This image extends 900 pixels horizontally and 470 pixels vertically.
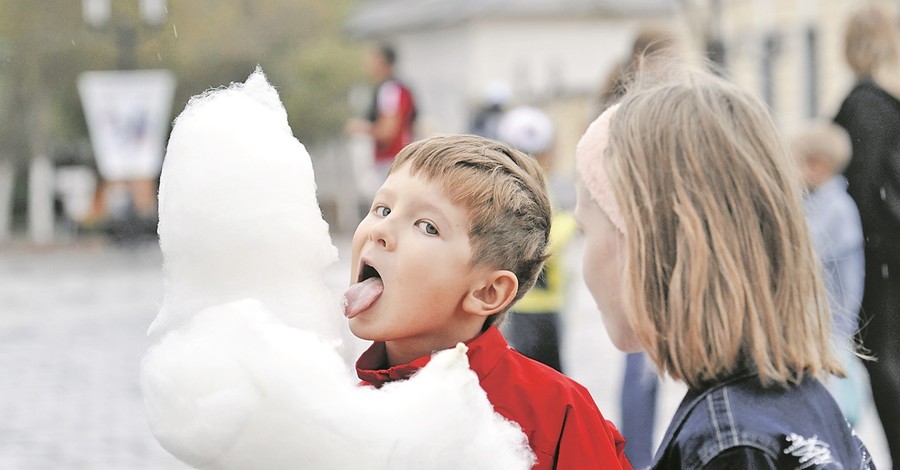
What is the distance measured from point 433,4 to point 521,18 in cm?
408

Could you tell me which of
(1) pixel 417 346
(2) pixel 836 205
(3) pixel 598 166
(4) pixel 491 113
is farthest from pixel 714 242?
(4) pixel 491 113

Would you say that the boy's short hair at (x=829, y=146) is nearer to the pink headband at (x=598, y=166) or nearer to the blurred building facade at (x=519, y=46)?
the pink headband at (x=598, y=166)

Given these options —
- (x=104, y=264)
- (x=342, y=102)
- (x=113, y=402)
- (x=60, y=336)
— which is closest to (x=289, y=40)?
(x=342, y=102)

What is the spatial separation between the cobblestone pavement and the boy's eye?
15 cm

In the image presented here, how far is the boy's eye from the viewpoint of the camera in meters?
2.05

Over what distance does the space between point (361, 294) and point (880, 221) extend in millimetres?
3985

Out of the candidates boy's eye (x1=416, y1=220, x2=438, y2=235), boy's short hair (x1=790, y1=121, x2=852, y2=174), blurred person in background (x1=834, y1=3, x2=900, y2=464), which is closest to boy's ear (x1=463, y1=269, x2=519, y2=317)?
boy's eye (x1=416, y1=220, x2=438, y2=235)

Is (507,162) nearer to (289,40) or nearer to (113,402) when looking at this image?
(113,402)

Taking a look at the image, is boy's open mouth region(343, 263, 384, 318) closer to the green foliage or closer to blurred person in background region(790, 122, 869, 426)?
blurred person in background region(790, 122, 869, 426)

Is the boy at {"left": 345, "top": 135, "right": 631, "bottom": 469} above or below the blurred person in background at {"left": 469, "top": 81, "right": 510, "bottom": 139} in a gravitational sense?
above

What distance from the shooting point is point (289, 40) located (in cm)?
3731

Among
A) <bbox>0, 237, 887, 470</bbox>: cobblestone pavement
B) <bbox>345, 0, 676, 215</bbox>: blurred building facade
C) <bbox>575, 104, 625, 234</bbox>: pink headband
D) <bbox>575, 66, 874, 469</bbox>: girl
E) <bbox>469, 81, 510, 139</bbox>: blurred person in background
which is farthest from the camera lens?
<bbox>345, 0, 676, 215</bbox>: blurred building facade

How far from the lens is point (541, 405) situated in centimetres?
204

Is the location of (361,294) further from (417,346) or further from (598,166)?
(598,166)
